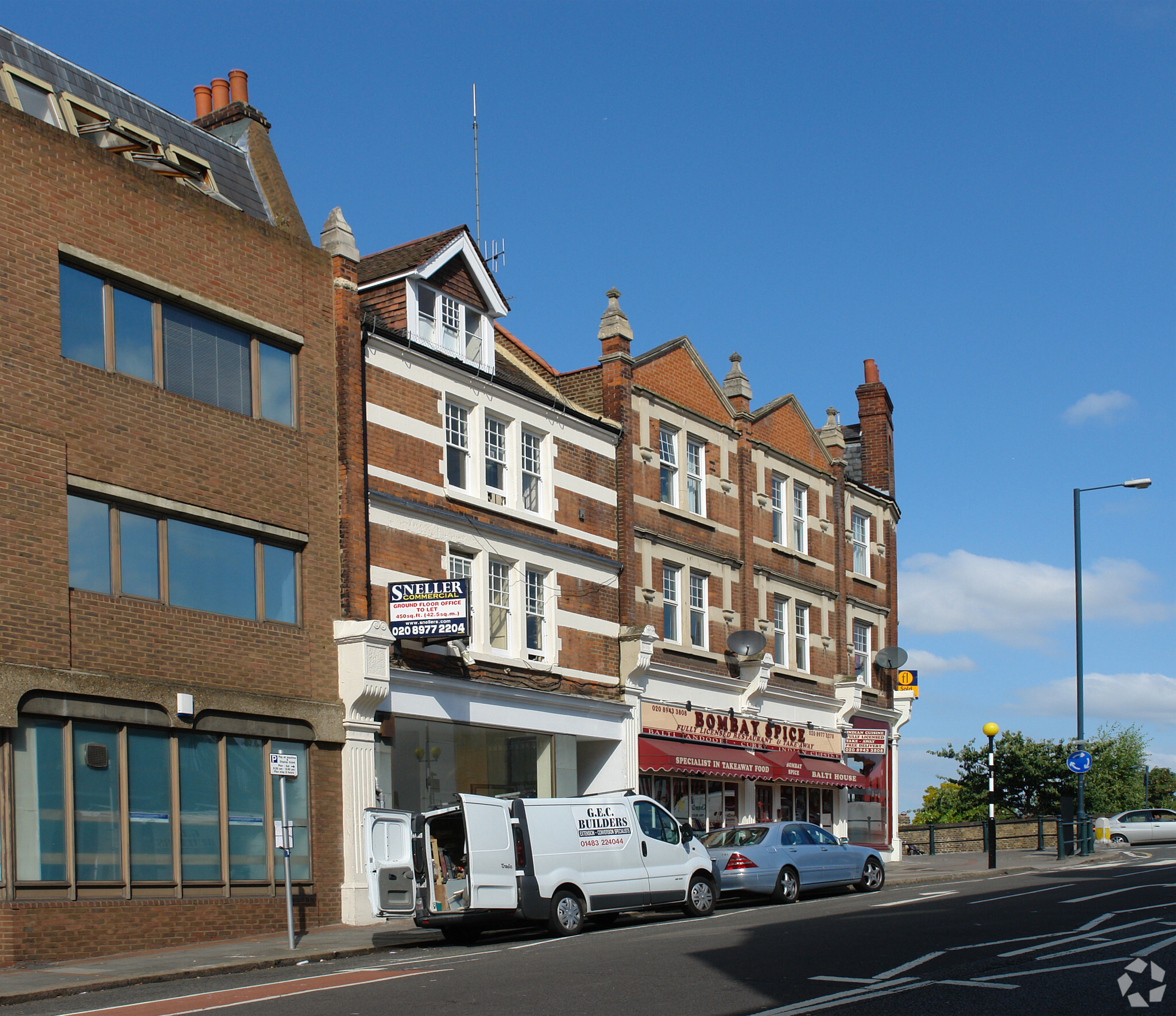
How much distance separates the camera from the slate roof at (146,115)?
22344 millimetres

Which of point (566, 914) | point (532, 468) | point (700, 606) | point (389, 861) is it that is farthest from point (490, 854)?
point (700, 606)

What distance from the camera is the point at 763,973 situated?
13.5 meters

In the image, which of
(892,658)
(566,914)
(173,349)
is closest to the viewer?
(566,914)

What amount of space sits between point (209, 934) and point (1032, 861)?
23725 millimetres

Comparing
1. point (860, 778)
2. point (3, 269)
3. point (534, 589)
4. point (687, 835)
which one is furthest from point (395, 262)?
point (860, 778)

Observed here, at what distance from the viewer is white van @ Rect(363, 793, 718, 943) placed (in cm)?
1900

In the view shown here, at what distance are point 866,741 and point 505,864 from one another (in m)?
21.8

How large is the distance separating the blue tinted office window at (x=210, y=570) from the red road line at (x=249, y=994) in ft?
23.2

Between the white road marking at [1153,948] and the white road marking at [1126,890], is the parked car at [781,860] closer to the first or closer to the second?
the white road marking at [1126,890]

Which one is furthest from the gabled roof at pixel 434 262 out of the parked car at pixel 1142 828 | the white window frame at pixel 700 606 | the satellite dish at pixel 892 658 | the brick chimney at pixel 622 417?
the parked car at pixel 1142 828

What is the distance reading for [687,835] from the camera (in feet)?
73.6

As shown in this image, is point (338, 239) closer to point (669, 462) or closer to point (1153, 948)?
point (669, 462)

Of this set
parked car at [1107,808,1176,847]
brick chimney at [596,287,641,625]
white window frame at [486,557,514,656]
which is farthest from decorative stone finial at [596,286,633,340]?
parked car at [1107,808,1176,847]

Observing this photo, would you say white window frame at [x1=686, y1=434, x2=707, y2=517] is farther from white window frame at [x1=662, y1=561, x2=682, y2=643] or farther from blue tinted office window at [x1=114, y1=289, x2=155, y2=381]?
blue tinted office window at [x1=114, y1=289, x2=155, y2=381]
